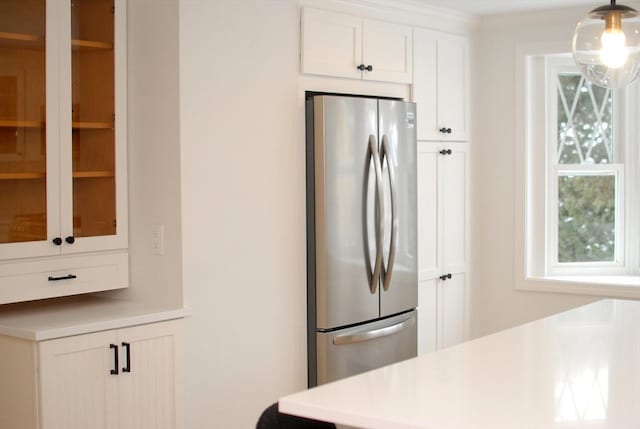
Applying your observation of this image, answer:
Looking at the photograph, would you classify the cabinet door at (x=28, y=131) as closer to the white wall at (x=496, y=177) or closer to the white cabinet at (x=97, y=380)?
the white cabinet at (x=97, y=380)

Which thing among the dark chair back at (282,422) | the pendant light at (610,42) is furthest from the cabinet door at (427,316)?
the dark chair back at (282,422)

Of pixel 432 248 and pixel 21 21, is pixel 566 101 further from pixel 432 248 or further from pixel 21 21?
pixel 21 21

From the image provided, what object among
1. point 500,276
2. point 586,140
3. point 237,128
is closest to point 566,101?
point 586,140

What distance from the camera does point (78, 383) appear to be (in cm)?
296

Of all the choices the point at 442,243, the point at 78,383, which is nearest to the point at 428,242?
the point at 442,243

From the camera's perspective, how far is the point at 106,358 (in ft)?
9.96

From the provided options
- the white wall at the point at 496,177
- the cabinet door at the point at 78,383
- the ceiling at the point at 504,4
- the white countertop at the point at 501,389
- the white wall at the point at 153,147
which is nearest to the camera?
the white countertop at the point at 501,389

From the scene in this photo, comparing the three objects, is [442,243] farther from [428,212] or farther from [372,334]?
[372,334]

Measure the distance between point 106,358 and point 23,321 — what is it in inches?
13.3

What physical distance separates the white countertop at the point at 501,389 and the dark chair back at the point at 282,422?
0.9 inches

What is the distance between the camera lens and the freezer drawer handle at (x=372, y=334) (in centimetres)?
386

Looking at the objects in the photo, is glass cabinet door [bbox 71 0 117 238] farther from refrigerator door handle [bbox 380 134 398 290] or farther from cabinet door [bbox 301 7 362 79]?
refrigerator door handle [bbox 380 134 398 290]

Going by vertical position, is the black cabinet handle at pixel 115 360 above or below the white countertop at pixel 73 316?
below

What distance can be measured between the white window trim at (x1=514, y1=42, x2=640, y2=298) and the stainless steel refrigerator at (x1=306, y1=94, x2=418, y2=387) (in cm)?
100
